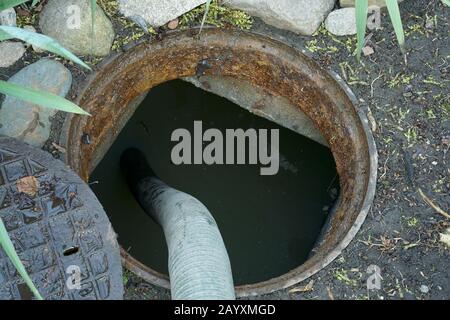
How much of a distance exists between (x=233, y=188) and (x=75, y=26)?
1.74 meters

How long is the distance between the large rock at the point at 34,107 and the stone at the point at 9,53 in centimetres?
9

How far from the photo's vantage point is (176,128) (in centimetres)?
383

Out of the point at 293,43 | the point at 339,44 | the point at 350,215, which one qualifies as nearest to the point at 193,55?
the point at 293,43

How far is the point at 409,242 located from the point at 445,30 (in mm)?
1060

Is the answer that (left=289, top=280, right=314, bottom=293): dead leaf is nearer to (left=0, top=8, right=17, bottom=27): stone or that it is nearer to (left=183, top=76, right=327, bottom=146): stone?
(left=183, top=76, right=327, bottom=146): stone

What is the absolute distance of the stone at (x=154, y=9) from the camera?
8.51 feet

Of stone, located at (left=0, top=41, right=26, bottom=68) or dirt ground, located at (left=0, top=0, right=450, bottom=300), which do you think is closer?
dirt ground, located at (left=0, top=0, right=450, bottom=300)

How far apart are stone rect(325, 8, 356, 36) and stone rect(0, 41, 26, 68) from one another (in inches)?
57.2

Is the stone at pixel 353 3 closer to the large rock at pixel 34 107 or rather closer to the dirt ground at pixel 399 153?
the dirt ground at pixel 399 153

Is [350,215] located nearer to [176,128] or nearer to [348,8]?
[348,8]

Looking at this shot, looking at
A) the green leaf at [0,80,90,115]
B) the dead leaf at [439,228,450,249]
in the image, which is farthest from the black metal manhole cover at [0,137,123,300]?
the dead leaf at [439,228,450,249]

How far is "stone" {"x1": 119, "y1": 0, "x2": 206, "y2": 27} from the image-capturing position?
259 cm

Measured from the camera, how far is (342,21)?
104 inches

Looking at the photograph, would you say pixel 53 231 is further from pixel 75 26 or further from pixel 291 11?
pixel 291 11
